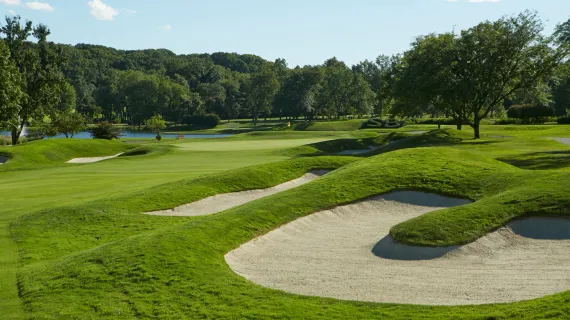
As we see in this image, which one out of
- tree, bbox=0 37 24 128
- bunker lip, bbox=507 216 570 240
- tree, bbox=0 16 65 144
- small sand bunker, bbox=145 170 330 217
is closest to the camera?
bunker lip, bbox=507 216 570 240

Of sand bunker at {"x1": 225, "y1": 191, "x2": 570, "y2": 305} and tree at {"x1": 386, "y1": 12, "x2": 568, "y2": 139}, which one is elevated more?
tree at {"x1": 386, "y1": 12, "x2": 568, "y2": 139}

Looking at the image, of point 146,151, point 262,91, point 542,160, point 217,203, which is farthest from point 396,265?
point 262,91

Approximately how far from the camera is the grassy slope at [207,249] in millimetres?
11836

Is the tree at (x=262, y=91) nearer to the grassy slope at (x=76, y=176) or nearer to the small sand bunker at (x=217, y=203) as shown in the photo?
the grassy slope at (x=76, y=176)

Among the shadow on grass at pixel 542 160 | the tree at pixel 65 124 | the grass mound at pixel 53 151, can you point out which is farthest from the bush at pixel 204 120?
the shadow on grass at pixel 542 160

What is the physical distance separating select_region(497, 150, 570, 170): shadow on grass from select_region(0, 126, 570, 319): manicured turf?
1.92ft

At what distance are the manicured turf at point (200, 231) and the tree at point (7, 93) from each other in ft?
64.3

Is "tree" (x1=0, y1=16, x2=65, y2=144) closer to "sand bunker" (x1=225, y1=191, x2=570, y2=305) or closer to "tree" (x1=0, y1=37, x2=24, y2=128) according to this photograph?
"tree" (x1=0, y1=37, x2=24, y2=128)

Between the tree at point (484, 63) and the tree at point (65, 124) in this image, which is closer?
the tree at point (484, 63)

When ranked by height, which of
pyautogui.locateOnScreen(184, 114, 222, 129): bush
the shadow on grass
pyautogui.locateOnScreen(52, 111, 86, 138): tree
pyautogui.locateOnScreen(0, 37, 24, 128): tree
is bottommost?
pyautogui.locateOnScreen(184, 114, 222, 129): bush

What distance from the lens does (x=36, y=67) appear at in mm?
70812

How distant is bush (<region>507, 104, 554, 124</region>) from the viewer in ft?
314

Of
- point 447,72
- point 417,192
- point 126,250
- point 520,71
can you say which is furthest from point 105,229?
point 520,71

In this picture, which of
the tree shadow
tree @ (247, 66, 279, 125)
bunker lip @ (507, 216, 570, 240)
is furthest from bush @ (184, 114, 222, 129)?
the tree shadow
